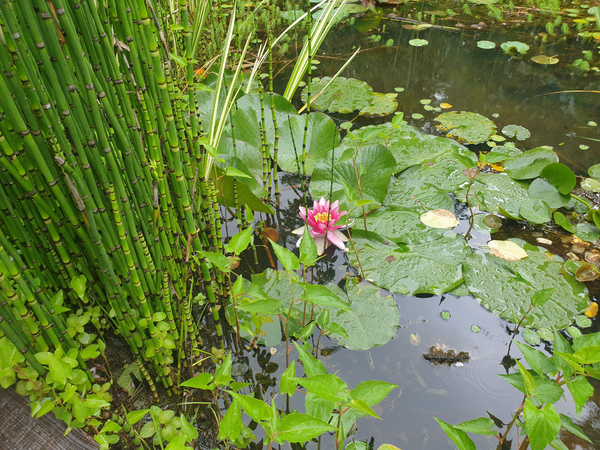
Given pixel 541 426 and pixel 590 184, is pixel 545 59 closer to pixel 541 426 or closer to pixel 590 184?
pixel 590 184

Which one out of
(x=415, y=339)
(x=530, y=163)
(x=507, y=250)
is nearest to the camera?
(x=415, y=339)

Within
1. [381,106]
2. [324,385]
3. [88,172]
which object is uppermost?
[88,172]

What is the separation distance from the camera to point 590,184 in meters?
1.79

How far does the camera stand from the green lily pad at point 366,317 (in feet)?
4.02

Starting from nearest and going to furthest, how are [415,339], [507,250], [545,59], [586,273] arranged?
1. [415,339]
2. [586,273]
3. [507,250]
4. [545,59]

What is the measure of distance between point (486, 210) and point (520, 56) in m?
2.02

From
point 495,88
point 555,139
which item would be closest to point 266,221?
point 555,139

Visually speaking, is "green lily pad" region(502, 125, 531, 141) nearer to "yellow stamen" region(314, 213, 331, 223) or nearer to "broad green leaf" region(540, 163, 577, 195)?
"broad green leaf" region(540, 163, 577, 195)

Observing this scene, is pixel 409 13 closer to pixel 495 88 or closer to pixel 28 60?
pixel 495 88

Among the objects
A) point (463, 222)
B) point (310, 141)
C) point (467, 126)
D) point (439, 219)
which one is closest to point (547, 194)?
point (463, 222)

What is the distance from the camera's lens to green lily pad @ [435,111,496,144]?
2096 millimetres

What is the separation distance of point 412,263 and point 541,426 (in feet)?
2.42

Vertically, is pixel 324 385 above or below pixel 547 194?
above

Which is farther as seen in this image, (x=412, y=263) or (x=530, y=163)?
(x=530, y=163)
